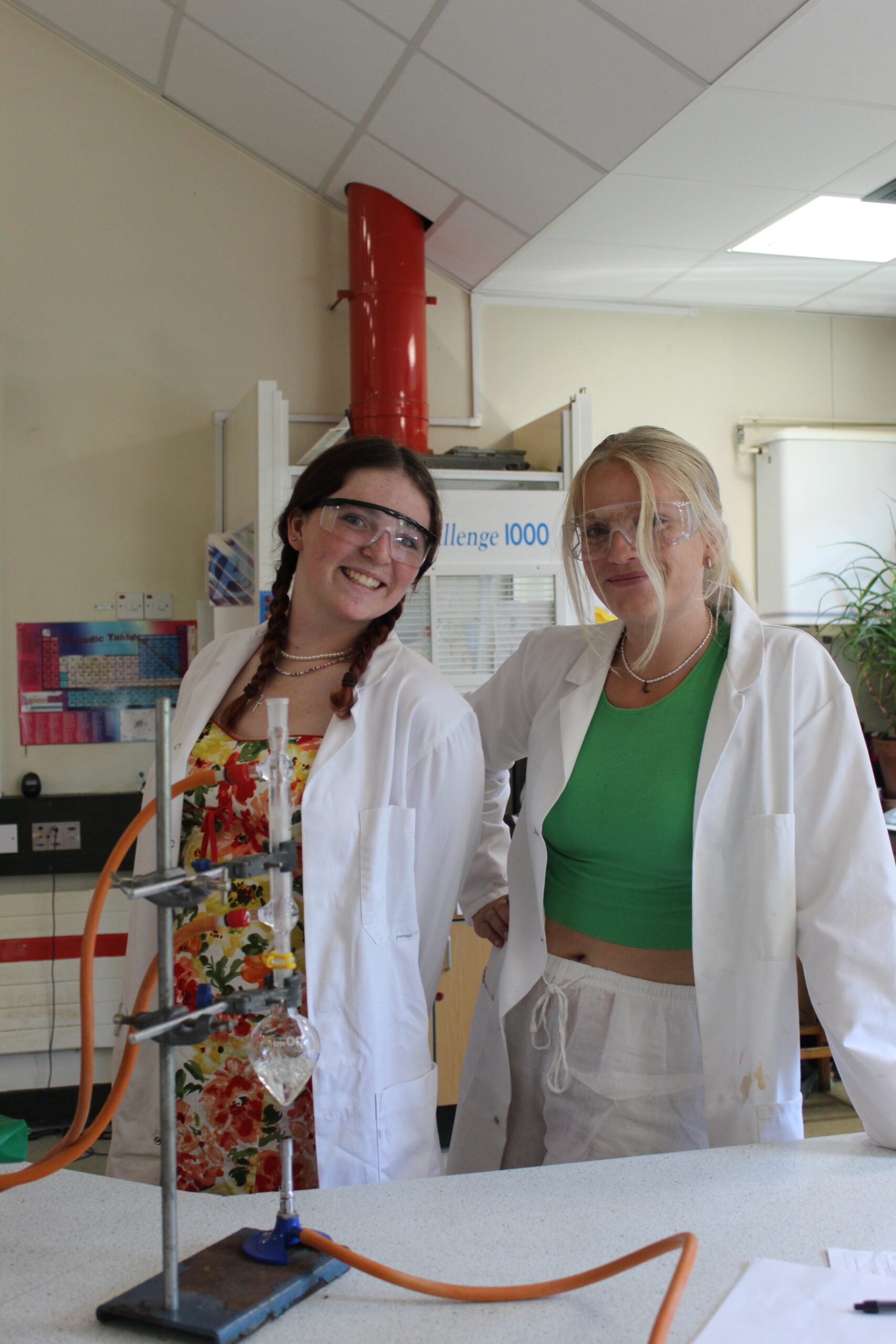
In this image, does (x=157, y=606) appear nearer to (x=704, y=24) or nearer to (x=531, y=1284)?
(x=704, y=24)

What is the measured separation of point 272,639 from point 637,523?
0.56m

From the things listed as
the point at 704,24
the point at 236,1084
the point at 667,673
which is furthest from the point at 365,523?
the point at 704,24

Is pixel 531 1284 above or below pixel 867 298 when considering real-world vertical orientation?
below

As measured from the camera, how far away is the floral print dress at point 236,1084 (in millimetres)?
1261

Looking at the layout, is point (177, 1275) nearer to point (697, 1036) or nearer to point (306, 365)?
point (697, 1036)

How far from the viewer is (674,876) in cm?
136

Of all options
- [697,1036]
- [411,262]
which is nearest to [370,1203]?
[697,1036]

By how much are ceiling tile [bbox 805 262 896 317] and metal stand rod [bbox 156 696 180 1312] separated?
350 cm

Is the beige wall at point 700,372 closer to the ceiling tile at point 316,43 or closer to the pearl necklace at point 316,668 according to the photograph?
the ceiling tile at point 316,43

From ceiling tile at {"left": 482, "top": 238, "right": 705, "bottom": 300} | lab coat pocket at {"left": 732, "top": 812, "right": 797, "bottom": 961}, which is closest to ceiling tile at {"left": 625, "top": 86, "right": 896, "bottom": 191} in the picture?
ceiling tile at {"left": 482, "top": 238, "right": 705, "bottom": 300}

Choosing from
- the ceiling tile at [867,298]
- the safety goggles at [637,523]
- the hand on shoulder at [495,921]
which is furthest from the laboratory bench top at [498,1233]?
the ceiling tile at [867,298]

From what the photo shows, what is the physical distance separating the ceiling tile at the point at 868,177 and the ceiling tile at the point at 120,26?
6.49 ft

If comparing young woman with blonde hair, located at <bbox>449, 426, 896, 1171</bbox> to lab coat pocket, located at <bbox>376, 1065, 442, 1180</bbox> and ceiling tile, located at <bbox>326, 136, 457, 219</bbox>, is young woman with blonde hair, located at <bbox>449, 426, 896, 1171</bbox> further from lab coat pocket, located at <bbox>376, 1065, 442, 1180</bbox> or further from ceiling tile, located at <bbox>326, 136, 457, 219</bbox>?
ceiling tile, located at <bbox>326, 136, 457, 219</bbox>

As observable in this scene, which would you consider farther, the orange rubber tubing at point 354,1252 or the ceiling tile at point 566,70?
the ceiling tile at point 566,70
